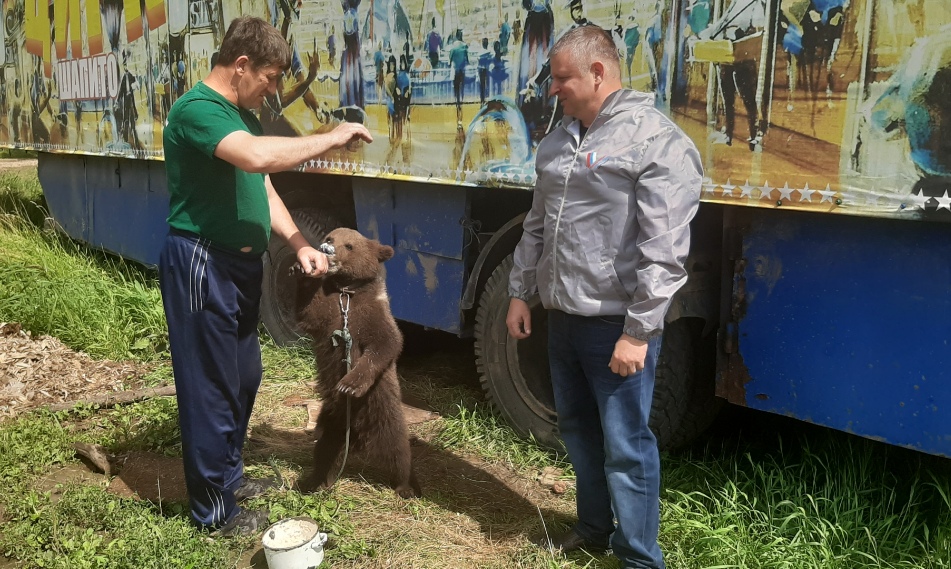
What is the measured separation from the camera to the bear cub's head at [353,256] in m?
3.59

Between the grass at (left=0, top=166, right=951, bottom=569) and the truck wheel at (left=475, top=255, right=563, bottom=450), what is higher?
the truck wheel at (left=475, top=255, right=563, bottom=450)

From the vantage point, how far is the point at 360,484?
3.95m

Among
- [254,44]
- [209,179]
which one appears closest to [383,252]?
[209,179]

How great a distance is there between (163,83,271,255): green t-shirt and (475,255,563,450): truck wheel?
1437 mm

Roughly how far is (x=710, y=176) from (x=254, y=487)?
2.56 metres

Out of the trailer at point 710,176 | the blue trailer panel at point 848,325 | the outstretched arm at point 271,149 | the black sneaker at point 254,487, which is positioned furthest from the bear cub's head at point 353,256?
the blue trailer panel at point 848,325

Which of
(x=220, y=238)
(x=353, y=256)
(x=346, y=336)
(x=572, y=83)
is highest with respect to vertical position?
(x=572, y=83)

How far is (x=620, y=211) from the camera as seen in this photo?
264 cm

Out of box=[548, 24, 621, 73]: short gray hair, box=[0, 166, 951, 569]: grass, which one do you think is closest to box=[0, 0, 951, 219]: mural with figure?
box=[548, 24, 621, 73]: short gray hair

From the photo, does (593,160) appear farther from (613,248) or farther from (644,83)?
(644,83)

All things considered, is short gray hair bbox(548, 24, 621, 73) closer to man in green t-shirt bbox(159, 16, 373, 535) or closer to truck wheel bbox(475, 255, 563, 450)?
man in green t-shirt bbox(159, 16, 373, 535)

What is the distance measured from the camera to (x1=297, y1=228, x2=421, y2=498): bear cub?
11.8ft

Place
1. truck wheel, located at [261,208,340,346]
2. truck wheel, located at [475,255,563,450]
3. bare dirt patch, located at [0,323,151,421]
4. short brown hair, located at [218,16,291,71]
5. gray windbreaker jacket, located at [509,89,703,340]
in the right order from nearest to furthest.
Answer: gray windbreaker jacket, located at [509,89,703,340] < short brown hair, located at [218,16,291,71] < truck wheel, located at [475,255,563,450] < bare dirt patch, located at [0,323,151,421] < truck wheel, located at [261,208,340,346]

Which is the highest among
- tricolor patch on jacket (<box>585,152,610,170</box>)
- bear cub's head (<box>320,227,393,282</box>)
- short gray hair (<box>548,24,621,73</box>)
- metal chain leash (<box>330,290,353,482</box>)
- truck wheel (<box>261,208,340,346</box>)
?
short gray hair (<box>548,24,621,73</box>)
